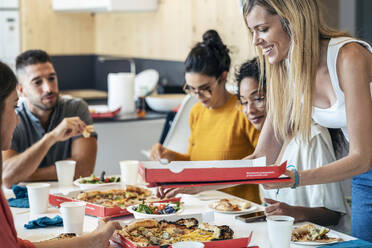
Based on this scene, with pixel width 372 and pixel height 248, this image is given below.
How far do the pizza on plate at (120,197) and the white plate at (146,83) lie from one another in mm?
2488

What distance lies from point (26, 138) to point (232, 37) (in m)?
1.86

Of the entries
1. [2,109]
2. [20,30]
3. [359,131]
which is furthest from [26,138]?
[20,30]

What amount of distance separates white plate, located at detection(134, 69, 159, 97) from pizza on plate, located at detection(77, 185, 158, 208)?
98.0 inches

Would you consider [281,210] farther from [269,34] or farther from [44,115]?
[44,115]

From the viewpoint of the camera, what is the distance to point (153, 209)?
198 cm

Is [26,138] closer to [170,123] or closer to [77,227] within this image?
[170,123]

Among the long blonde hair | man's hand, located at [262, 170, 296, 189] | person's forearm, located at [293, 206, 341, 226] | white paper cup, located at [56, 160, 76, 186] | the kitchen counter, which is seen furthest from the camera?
the kitchen counter

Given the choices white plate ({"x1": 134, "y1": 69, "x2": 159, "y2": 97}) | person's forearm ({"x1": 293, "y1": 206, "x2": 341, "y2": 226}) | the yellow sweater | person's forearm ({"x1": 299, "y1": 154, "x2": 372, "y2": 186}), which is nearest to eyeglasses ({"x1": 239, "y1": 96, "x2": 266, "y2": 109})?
the yellow sweater

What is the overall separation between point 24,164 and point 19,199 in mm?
379

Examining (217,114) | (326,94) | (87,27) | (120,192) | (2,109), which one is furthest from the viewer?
(87,27)

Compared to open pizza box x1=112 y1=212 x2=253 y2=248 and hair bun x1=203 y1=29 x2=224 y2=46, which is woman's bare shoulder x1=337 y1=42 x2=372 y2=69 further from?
hair bun x1=203 y1=29 x2=224 y2=46

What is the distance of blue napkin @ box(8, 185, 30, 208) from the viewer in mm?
2246

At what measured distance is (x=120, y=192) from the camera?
2326 millimetres

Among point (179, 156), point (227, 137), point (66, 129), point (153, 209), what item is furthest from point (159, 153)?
point (153, 209)
